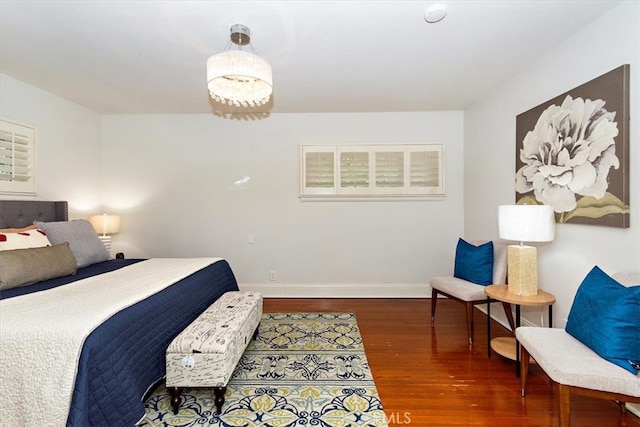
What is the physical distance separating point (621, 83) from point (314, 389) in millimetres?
2788

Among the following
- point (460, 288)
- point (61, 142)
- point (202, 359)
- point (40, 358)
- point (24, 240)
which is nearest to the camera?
point (40, 358)

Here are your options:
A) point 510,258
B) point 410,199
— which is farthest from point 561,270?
point 410,199

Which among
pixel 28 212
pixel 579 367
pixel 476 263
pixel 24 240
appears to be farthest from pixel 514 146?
pixel 28 212

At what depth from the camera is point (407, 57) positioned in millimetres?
2396

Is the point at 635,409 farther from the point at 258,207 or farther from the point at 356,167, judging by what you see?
the point at 258,207

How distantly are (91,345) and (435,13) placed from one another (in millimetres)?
2715

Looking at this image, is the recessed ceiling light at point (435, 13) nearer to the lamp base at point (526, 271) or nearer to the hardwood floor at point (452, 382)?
the lamp base at point (526, 271)

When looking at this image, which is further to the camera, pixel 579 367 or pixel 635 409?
pixel 635 409

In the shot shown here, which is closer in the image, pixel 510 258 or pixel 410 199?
pixel 510 258

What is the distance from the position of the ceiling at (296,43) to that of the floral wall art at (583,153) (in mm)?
531

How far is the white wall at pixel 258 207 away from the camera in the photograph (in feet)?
12.5

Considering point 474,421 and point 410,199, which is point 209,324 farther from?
point 410,199

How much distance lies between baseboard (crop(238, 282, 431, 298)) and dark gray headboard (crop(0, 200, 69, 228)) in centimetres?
223

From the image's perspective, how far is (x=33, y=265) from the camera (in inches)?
79.6
